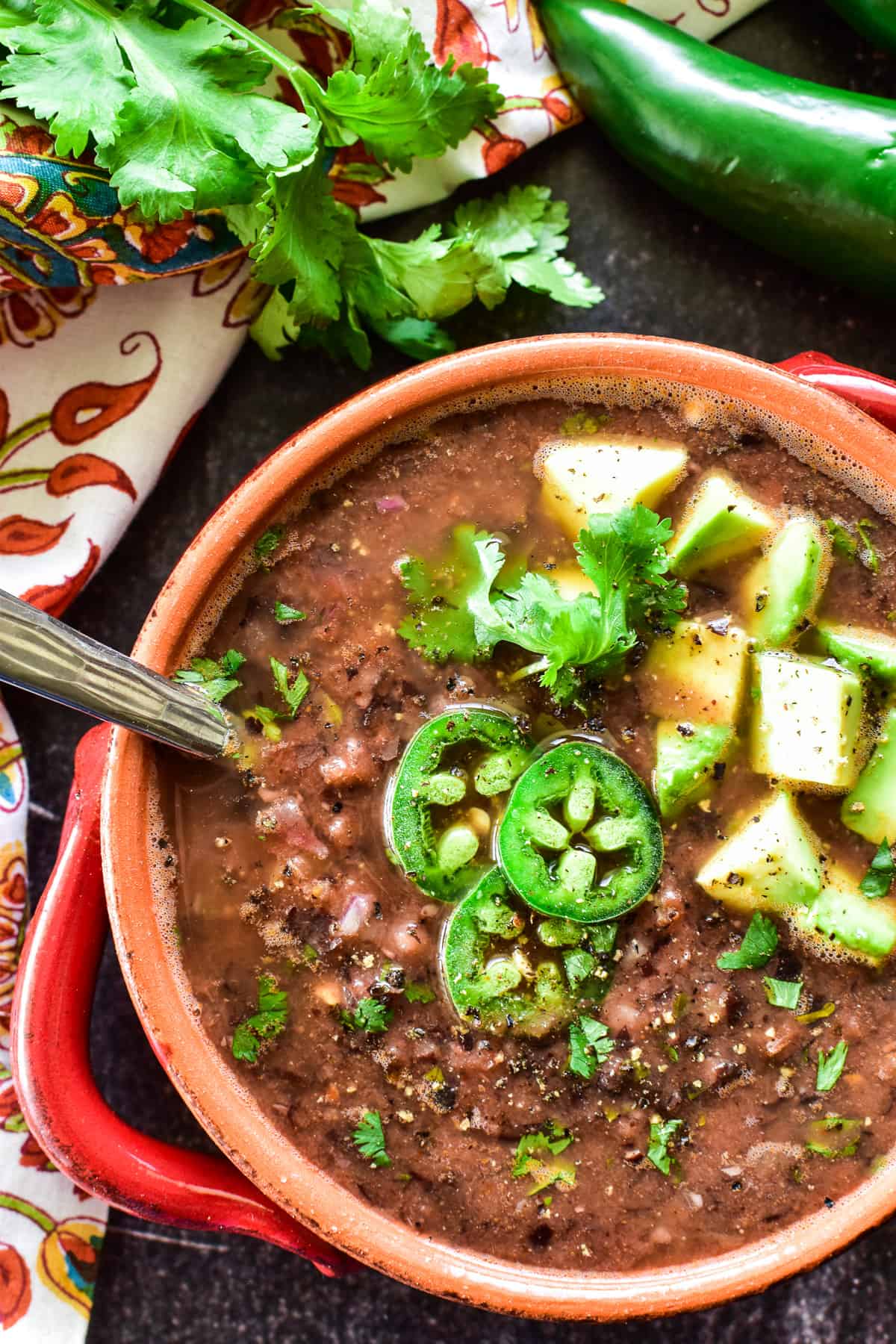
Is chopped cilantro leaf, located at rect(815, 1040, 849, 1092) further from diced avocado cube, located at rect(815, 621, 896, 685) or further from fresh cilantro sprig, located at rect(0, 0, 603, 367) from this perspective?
fresh cilantro sprig, located at rect(0, 0, 603, 367)

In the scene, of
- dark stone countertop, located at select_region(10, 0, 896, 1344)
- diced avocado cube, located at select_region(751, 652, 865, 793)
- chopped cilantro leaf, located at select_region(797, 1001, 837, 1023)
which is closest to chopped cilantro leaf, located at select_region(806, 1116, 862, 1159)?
chopped cilantro leaf, located at select_region(797, 1001, 837, 1023)

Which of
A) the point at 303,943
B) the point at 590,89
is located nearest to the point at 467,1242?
the point at 303,943

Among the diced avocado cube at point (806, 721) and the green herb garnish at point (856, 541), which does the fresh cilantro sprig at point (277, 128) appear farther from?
the diced avocado cube at point (806, 721)

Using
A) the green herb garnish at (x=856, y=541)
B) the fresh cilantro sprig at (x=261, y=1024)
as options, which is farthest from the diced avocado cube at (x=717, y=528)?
the fresh cilantro sprig at (x=261, y=1024)

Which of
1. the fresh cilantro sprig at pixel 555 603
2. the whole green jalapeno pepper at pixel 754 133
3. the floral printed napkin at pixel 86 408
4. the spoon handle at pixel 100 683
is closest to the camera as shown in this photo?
the spoon handle at pixel 100 683

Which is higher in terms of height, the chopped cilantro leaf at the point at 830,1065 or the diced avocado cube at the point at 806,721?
the diced avocado cube at the point at 806,721

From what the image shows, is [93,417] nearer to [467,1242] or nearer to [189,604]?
[189,604]
